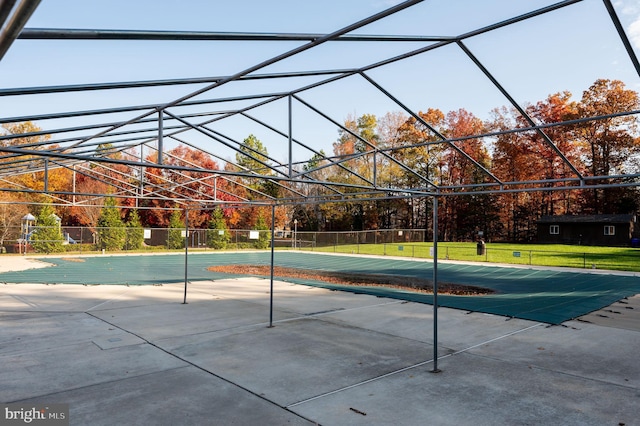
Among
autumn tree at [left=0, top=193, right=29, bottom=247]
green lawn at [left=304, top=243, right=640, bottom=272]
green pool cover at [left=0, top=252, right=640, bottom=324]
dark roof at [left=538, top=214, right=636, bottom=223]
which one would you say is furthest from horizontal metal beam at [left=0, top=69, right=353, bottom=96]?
dark roof at [left=538, top=214, right=636, bottom=223]

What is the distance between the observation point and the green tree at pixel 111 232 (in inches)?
1396

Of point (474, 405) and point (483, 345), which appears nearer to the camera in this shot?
point (474, 405)

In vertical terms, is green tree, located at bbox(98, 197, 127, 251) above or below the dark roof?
below

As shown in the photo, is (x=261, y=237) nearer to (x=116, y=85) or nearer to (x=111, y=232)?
(x=111, y=232)

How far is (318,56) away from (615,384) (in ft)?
22.5

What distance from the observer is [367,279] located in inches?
813

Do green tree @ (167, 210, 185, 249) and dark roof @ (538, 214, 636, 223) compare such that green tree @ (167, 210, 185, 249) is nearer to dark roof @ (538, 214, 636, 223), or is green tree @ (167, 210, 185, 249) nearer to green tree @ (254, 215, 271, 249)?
green tree @ (254, 215, 271, 249)

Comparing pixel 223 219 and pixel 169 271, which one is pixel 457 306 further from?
pixel 223 219

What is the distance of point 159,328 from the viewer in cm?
976

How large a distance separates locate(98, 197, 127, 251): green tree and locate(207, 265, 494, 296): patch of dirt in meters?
14.5

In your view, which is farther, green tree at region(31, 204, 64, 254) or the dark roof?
the dark roof

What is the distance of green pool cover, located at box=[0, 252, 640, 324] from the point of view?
41.5ft

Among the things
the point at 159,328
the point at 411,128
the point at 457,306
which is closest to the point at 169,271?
the point at 159,328

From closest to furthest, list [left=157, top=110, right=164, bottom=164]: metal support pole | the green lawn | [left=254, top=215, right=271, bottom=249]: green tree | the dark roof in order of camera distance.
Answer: [left=157, top=110, right=164, bottom=164]: metal support pole → the green lawn → [left=254, top=215, right=271, bottom=249]: green tree → the dark roof
